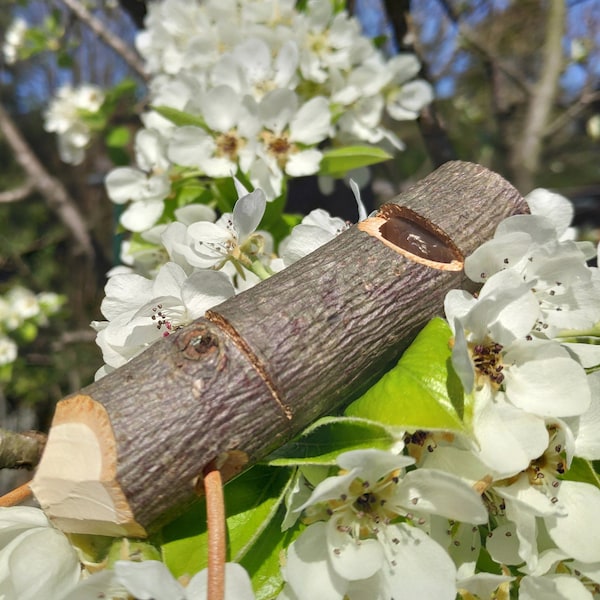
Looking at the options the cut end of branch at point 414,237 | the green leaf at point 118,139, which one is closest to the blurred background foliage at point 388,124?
the green leaf at point 118,139

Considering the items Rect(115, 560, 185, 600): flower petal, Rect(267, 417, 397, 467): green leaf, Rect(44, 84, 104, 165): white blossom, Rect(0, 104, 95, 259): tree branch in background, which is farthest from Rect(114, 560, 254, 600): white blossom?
Rect(0, 104, 95, 259): tree branch in background

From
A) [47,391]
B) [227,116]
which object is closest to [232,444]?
[227,116]

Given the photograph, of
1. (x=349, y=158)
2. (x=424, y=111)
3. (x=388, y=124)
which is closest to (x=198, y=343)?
(x=349, y=158)

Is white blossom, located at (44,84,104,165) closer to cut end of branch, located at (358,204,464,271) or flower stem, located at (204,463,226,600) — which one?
cut end of branch, located at (358,204,464,271)

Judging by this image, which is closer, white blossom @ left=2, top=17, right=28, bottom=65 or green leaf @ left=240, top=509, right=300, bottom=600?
green leaf @ left=240, top=509, right=300, bottom=600

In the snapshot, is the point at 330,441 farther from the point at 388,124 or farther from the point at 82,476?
the point at 388,124
